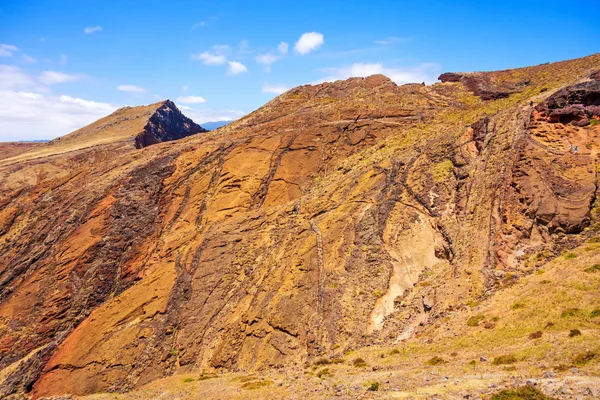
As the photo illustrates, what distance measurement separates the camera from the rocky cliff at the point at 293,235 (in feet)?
73.1

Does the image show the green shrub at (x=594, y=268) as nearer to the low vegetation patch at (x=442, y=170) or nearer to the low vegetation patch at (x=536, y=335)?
the low vegetation patch at (x=536, y=335)

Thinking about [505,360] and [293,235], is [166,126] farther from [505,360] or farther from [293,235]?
[505,360]

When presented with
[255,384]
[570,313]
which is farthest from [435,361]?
[255,384]

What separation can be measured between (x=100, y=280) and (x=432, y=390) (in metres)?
28.4

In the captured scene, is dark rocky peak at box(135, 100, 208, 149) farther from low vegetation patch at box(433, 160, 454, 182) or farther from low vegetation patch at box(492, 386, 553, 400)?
low vegetation patch at box(492, 386, 553, 400)

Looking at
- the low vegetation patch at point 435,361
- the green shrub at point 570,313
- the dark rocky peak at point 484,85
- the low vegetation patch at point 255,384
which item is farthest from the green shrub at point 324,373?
the dark rocky peak at point 484,85

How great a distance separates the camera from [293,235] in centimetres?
2988

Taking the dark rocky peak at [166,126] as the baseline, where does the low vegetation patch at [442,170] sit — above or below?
below

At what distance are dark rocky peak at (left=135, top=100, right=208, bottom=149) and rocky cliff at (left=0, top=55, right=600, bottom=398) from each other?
45727 mm

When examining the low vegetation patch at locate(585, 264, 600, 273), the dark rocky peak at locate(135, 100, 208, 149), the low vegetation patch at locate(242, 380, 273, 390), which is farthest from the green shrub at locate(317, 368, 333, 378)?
the dark rocky peak at locate(135, 100, 208, 149)

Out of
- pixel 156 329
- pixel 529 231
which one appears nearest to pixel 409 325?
pixel 529 231

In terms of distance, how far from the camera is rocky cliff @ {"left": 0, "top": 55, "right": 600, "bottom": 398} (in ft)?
73.1

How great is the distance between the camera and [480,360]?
15.4m

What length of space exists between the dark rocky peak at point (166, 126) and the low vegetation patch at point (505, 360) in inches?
3087
